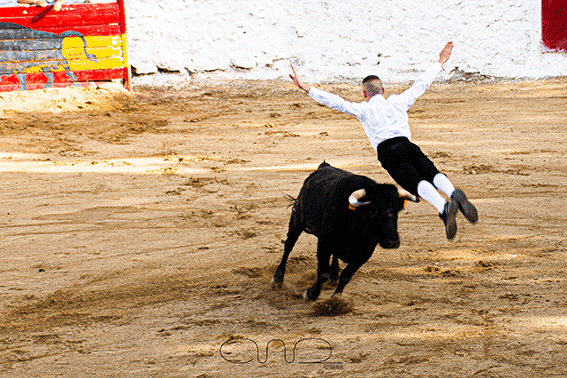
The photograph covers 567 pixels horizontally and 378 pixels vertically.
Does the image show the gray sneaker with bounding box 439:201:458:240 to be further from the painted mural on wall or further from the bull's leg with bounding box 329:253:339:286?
the painted mural on wall

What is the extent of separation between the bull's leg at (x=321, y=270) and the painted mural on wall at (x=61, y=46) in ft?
28.4

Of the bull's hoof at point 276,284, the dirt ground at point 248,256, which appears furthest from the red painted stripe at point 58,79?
the bull's hoof at point 276,284

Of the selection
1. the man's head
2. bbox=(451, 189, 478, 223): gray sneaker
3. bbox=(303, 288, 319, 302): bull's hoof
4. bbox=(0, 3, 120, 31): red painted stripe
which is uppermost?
bbox=(0, 3, 120, 31): red painted stripe

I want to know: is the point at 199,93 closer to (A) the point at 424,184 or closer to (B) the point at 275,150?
(B) the point at 275,150

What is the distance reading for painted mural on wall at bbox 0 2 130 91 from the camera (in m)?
11.0

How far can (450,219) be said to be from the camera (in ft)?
13.4

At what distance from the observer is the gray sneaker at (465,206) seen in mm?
4023

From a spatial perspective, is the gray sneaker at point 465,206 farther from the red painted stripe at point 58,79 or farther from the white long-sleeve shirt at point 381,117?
the red painted stripe at point 58,79

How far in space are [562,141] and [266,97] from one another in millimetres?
5679

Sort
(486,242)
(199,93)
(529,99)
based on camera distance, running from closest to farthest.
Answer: (486,242), (529,99), (199,93)

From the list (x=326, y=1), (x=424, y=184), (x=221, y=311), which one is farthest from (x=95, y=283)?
(x=326, y=1)

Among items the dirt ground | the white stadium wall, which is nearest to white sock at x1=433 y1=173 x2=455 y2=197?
the dirt ground

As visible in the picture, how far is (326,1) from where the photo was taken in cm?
1272

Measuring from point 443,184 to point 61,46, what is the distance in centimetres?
931
